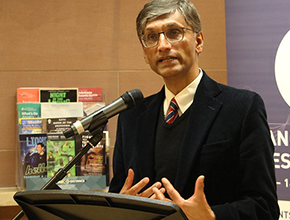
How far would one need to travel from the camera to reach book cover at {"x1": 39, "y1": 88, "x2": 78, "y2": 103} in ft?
8.39

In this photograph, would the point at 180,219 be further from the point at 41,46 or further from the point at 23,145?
the point at 41,46

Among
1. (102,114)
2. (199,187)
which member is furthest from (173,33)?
(199,187)

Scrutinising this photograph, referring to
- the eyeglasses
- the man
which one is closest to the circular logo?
the man

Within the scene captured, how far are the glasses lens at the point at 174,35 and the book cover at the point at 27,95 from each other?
4.44ft

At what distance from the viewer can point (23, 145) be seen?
244 centimetres

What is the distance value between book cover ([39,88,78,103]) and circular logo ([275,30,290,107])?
4.55ft

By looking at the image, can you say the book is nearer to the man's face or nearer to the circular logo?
the man's face

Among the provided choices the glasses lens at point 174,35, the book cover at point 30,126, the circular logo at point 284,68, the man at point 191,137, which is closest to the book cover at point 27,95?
the book cover at point 30,126

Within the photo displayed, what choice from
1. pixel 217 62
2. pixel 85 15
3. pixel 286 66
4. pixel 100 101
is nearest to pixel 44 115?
pixel 100 101

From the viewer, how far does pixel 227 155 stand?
4.57 ft

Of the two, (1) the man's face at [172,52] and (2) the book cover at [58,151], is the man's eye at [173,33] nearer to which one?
(1) the man's face at [172,52]

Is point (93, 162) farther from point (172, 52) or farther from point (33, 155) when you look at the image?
point (172, 52)

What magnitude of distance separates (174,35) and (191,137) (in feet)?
1.47

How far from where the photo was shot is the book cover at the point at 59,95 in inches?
101
